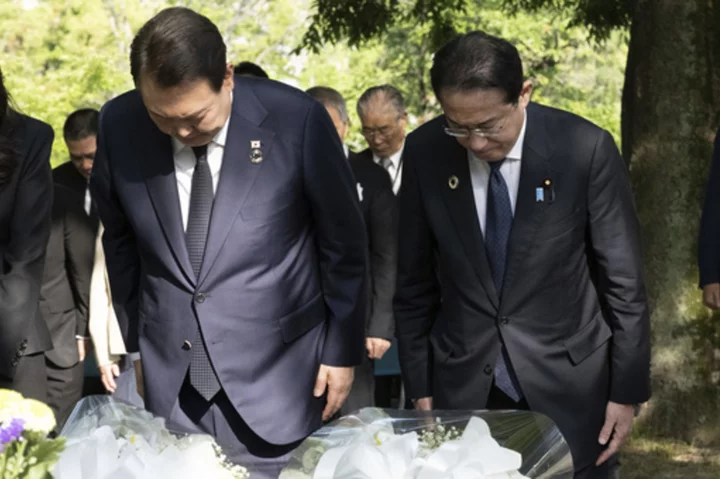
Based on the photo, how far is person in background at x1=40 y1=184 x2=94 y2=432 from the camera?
7988 millimetres

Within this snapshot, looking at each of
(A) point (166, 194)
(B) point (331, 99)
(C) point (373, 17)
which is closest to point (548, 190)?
(A) point (166, 194)

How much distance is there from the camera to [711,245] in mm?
6352

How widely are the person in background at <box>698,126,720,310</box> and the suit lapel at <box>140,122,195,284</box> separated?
110 inches

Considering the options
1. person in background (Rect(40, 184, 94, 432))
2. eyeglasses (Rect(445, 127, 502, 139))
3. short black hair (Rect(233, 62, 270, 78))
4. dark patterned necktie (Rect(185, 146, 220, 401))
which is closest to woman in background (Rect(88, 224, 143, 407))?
person in background (Rect(40, 184, 94, 432))

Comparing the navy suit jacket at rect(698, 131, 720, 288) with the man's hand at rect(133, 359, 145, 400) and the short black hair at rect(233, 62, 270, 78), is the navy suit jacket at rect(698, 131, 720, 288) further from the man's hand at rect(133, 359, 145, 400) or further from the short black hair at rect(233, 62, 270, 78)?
the man's hand at rect(133, 359, 145, 400)

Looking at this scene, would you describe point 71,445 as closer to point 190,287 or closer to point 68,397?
point 190,287

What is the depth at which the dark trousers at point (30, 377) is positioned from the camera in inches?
196

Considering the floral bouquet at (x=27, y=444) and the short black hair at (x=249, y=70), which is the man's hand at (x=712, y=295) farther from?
the floral bouquet at (x=27, y=444)

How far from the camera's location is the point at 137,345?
483 centimetres

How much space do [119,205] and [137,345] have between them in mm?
479

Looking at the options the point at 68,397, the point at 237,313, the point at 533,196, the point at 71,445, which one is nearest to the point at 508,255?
the point at 533,196

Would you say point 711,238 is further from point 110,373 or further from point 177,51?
point 110,373

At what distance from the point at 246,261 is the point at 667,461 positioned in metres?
5.18

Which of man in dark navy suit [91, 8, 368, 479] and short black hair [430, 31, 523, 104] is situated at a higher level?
short black hair [430, 31, 523, 104]
